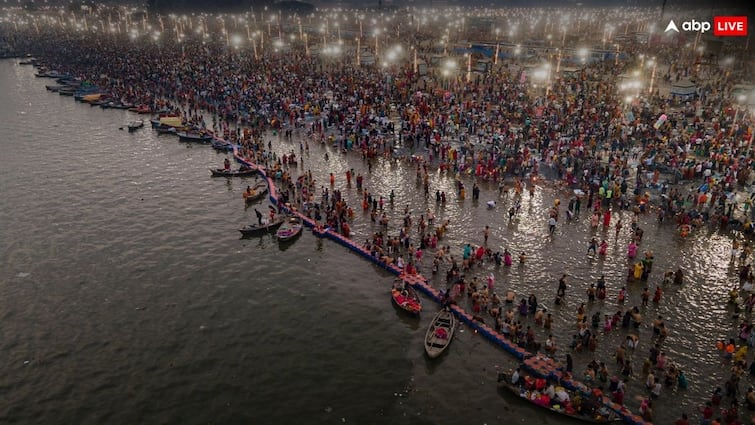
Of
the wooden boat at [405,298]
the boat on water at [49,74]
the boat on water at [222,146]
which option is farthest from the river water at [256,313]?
the boat on water at [49,74]

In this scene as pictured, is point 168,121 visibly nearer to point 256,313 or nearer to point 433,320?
point 256,313

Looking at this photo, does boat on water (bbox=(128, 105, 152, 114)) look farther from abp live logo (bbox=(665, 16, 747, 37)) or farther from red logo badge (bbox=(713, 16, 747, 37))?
red logo badge (bbox=(713, 16, 747, 37))

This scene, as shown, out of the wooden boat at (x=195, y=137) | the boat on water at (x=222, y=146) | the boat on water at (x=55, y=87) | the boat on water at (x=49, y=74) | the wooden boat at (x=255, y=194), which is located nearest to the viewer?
the wooden boat at (x=255, y=194)

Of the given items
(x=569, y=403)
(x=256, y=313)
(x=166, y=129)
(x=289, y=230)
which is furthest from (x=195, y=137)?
(x=569, y=403)

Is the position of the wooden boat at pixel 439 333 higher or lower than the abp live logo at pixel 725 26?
lower

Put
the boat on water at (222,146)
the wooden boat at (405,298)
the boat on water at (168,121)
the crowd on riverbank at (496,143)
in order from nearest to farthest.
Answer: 1. the wooden boat at (405,298)
2. the crowd on riverbank at (496,143)
3. the boat on water at (222,146)
4. the boat on water at (168,121)

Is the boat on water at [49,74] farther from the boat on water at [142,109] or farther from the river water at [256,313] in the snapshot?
the river water at [256,313]
